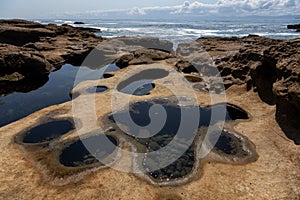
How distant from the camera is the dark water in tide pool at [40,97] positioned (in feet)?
86.1

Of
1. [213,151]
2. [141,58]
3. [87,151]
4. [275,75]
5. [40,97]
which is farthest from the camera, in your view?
[141,58]

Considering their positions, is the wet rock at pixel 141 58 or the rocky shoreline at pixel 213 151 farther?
the wet rock at pixel 141 58

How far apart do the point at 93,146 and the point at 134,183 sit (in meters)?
5.30

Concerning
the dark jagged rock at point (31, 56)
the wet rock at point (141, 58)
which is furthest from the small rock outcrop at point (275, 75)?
the dark jagged rock at point (31, 56)

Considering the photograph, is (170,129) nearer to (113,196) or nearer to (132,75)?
(113,196)

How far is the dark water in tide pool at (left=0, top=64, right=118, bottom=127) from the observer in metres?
26.2

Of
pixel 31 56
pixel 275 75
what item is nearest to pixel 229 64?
pixel 275 75

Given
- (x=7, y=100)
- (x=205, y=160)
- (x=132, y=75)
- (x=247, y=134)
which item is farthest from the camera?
(x=132, y=75)

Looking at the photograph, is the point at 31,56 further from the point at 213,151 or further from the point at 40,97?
the point at 213,151

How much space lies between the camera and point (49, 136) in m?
20.4

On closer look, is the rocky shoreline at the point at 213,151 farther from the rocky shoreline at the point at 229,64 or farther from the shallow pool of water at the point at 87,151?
the shallow pool of water at the point at 87,151

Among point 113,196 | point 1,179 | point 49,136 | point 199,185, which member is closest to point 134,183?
point 113,196

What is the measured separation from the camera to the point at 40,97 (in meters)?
31.4

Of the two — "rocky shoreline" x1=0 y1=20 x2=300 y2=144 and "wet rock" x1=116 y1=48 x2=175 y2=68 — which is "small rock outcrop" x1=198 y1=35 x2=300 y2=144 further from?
"wet rock" x1=116 y1=48 x2=175 y2=68
